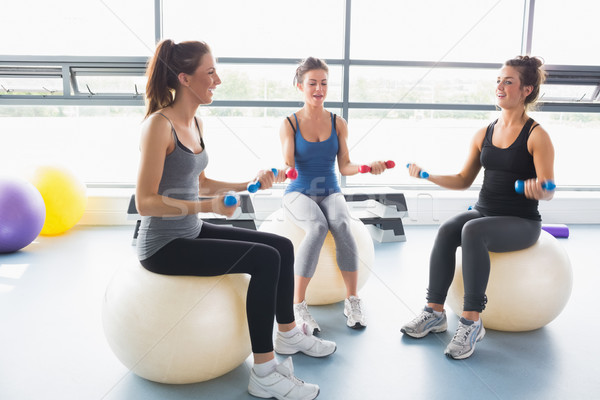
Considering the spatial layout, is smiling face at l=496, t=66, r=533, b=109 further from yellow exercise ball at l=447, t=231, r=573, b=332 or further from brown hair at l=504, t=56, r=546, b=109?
yellow exercise ball at l=447, t=231, r=573, b=332

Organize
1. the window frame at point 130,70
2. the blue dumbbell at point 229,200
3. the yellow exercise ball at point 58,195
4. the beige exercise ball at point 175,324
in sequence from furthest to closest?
the window frame at point 130,70, the yellow exercise ball at point 58,195, the beige exercise ball at point 175,324, the blue dumbbell at point 229,200

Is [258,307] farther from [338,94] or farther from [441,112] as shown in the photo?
[441,112]

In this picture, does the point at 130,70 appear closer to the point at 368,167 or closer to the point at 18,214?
the point at 18,214

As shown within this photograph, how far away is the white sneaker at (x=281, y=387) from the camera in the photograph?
150cm

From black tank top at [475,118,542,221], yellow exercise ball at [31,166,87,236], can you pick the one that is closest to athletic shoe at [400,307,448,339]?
black tank top at [475,118,542,221]

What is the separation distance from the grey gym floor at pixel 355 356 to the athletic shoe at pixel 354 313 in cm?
4

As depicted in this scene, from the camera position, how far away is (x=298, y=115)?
7.99 feet

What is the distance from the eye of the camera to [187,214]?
60.6 inches

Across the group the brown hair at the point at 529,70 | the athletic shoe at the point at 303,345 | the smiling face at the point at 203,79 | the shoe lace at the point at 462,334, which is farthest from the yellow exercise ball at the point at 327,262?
the brown hair at the point at 529,70

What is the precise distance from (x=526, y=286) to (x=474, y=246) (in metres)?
0.30

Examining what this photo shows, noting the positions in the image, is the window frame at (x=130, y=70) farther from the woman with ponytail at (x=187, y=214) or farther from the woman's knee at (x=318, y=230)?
the woman with ponytail at (x=187, y=214)

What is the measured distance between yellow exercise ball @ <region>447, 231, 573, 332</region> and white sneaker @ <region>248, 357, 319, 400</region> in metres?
0.83

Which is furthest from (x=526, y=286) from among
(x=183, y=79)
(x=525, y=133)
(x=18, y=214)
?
(x=18, y=214)

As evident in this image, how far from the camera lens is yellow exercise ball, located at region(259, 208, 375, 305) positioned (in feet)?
7.11
